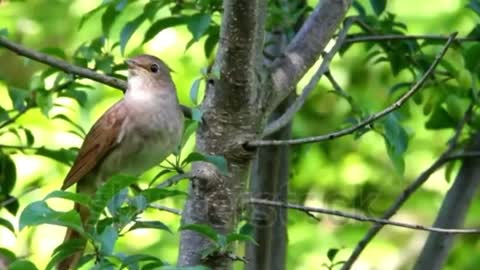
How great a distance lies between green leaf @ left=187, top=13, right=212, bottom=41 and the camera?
4352mm

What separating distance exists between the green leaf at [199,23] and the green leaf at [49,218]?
149 centimetres

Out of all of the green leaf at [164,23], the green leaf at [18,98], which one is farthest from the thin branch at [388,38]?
the green leaf at [18,98]

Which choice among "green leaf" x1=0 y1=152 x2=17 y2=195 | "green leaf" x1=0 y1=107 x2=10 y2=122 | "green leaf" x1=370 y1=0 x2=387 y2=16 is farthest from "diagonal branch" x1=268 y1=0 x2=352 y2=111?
"green leaf" x1=0 y1=152 x2=17 y2=195

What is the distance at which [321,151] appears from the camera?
705cm

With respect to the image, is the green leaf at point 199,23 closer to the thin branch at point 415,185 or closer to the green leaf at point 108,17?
the green leaf at point 108,17

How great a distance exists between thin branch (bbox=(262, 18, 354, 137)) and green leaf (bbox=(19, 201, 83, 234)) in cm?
99

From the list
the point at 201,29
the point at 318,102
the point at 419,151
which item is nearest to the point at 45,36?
the point at 318,102

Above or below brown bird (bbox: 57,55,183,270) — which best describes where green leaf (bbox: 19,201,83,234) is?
below

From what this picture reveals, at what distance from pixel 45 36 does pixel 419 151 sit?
106 inches

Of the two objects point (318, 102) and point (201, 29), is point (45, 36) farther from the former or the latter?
point (201, 29)

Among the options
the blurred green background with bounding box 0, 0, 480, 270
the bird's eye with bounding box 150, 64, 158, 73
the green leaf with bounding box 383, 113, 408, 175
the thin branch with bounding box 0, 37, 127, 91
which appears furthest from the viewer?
the blurred green background with bounding box 0, 0, 480, 270

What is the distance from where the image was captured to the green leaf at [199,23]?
4.35 metres

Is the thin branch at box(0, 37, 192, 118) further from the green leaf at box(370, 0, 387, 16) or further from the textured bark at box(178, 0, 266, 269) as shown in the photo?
the green leaf at box(370, 0, 387, 16)

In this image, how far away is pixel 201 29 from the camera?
4363 mm
